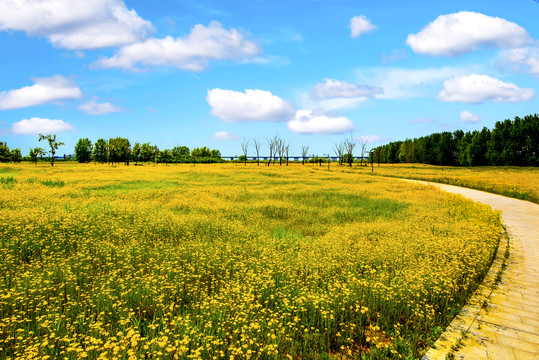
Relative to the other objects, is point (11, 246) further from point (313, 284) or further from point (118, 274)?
point (313, 284)

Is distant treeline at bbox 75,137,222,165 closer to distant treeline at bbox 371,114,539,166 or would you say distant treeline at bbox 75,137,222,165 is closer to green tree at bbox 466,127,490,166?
distant treeline at bbox 371,114,539,166

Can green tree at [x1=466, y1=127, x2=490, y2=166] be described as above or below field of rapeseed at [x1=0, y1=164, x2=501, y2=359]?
above

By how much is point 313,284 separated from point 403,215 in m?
10.7

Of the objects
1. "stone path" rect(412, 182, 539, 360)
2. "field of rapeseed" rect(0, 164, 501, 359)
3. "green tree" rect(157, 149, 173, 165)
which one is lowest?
"stone path" rect(412, 182, 539, 360)

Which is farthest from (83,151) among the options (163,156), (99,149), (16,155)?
(163,156)

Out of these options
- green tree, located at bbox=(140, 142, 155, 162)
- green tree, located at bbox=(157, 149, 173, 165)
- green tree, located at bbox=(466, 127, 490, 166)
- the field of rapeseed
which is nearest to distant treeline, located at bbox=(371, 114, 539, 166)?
green tree, located at bbox=(466, 127, 490, 166)

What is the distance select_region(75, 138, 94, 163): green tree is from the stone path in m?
123

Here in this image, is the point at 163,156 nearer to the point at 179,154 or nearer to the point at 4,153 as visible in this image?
the point at 179,154

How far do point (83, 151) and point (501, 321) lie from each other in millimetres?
125131

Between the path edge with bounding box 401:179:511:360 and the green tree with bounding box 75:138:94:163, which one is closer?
the path edge with bounding box 401:179:511:360

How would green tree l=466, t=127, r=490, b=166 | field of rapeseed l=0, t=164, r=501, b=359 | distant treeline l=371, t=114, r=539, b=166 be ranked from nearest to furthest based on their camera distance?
field of rapeseed l=0, t=164, r=501, b=359 → distant treeline l=371, t=114, r=539, b=166 → green tree l=466, t=127, r=490, b=166

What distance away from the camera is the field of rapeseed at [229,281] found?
4902 millimetres

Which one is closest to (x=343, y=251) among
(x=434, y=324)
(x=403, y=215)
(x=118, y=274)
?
(x=434, y=324)

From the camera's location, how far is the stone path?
5000 mm
